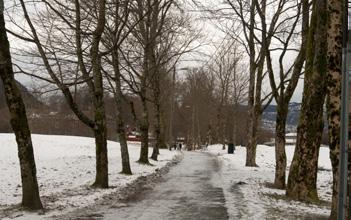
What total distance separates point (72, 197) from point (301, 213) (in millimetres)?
5791

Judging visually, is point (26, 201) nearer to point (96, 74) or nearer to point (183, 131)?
point (96, 74)

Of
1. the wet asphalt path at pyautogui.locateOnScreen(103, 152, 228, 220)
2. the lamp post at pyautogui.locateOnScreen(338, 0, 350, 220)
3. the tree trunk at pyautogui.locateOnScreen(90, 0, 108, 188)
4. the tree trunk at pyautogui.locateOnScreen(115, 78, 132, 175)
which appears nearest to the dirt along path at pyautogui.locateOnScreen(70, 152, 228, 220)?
the wet asphalt path at pyautogui.locateOnScreen(103, 152, 228, 220)

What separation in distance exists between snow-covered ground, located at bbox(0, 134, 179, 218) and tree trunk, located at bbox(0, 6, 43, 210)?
52 centimetres

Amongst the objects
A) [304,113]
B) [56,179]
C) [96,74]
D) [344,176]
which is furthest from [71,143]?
[344,176]

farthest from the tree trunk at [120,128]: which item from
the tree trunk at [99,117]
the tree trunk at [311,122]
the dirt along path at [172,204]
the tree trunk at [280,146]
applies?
the tree trunk at [311,122]

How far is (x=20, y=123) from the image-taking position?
11.2m

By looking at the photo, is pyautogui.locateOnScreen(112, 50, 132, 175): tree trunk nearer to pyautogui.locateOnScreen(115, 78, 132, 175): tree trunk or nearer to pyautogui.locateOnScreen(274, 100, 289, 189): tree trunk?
pyautogui.locateOnScreen(115, 78, 132, 175): tree trunk

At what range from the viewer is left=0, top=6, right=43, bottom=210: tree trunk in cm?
1095

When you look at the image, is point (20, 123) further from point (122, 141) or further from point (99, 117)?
point (122, 141)

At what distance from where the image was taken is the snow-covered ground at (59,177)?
13.0 m

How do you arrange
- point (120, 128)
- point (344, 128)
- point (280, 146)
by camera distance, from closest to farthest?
1. point (344, 128)
2. point (280, 146)
3. point (120, 128)

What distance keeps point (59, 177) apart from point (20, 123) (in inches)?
341

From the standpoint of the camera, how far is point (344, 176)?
5.43m

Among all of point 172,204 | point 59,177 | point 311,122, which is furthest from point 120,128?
point 311,122
